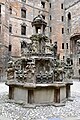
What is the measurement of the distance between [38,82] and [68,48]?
2150 centimetres

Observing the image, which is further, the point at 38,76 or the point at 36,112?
the point at 38,76

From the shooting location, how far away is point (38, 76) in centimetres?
902

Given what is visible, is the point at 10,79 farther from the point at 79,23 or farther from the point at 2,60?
the point at 79,23

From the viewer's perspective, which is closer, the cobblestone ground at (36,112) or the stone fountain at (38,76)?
the cobblestone ground at (36,112)

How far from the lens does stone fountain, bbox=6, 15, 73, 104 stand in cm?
840

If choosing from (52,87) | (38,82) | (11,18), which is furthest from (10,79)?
(11,18)

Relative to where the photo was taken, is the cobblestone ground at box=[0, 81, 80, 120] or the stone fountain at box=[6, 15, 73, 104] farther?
the stone fountain at box=[6, 15, 73, 104]

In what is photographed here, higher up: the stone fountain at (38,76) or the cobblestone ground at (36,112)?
the stone fountain at (38,76)

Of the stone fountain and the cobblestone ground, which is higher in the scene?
the stone fountain

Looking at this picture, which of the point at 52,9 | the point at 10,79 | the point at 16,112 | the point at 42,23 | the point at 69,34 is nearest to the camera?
the point at 16,112

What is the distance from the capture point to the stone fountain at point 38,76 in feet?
27.6

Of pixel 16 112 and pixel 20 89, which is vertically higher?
pixel 20 89

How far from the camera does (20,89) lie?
9.02 m

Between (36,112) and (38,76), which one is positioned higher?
(38,76)
